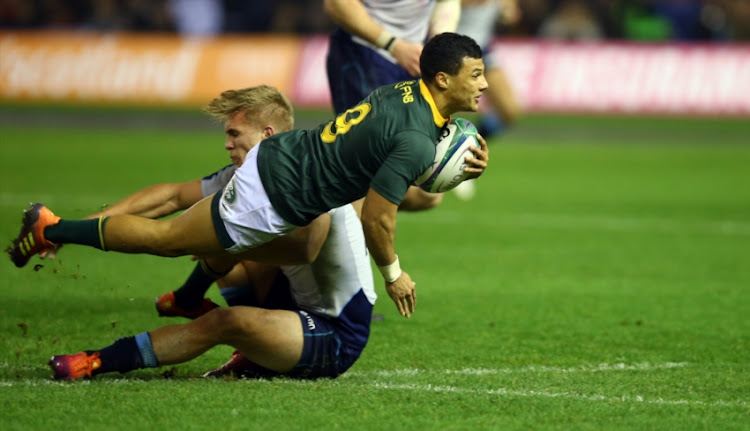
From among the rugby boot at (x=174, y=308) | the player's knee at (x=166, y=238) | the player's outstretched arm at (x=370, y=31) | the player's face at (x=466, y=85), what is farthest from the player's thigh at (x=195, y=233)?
the player's outstretched arm at (x=370, y=31)

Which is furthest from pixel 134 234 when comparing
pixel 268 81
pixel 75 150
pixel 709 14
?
pixel 709 14

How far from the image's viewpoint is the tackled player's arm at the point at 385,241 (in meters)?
5.60

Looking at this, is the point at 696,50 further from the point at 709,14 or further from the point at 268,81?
the point at 268,81

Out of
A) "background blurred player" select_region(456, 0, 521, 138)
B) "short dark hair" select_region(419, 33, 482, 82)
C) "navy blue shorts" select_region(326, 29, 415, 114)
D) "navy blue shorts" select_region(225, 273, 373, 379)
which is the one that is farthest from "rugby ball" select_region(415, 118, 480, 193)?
"background blurred player" select_region(456, 0, 521, 138)

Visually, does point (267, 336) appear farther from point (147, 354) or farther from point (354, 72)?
point (354, 72)

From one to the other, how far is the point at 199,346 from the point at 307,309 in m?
0.59

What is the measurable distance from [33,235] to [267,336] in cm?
124

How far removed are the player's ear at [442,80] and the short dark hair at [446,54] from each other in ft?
0.05

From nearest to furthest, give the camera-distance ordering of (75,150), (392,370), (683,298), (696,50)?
(392,370) < (683,298) < (75,150) < (696,50)

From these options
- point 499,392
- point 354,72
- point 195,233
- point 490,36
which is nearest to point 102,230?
point 195,233

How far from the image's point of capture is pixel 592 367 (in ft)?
21.7

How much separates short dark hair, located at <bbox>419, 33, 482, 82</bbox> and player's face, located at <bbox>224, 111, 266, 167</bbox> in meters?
0.99

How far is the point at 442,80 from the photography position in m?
5.89

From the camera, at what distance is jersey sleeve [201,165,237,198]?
21.9 ft
